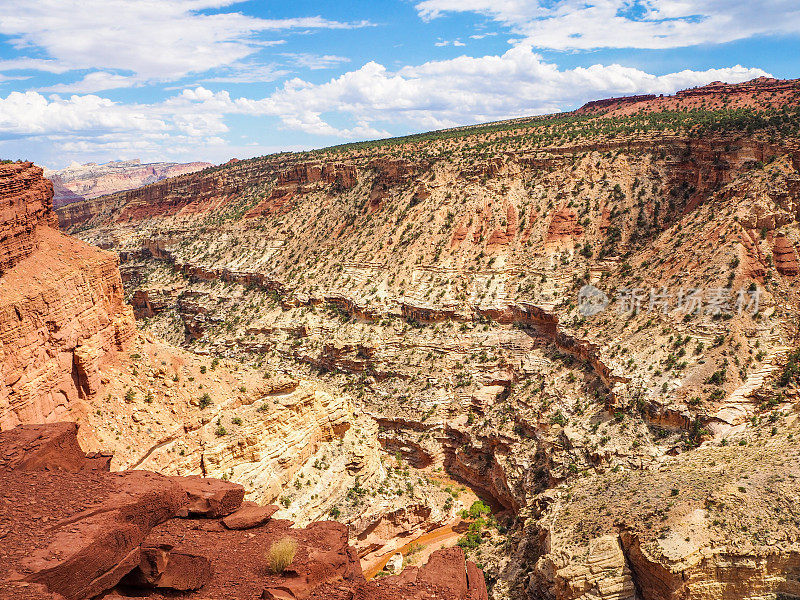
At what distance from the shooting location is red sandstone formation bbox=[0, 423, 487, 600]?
15711 mm

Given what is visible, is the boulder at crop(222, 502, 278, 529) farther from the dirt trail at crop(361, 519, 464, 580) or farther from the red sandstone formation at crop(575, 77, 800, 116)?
the red sandstone formation at crop(575, 77, 800, 116)

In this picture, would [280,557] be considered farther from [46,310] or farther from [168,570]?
[46,310]

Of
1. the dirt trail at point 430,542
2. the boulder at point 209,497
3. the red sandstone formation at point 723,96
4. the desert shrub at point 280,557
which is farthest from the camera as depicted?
the red sandstone formation at point 723,96

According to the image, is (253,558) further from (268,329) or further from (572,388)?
(268,329)

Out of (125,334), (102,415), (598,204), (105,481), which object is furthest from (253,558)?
(598,204)

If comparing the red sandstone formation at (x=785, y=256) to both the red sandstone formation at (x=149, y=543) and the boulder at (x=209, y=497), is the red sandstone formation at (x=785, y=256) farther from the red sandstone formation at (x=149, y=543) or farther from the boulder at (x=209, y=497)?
the boulder at (x=209, y=497)

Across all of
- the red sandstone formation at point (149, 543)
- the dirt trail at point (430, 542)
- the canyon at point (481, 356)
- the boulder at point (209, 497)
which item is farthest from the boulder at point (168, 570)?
the dirt trail at point (430, 542)

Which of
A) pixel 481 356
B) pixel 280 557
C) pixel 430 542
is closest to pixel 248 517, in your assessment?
pixel 280 557

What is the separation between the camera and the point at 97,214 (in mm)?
150750

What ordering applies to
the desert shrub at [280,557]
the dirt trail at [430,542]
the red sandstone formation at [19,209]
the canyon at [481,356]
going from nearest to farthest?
1. the desert shrub at [280,557]
2. the red sandstone formation at [19,209]
3. the canyon at [481,356]
4. the dirt trail at [430,542]

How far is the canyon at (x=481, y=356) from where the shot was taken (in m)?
26.5

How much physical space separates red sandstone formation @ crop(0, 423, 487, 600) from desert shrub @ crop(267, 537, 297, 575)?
Result: 269mm

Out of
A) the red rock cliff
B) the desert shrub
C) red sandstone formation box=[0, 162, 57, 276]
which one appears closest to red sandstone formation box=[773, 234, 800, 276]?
the desert shrub

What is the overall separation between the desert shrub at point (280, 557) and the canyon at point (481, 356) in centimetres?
95
